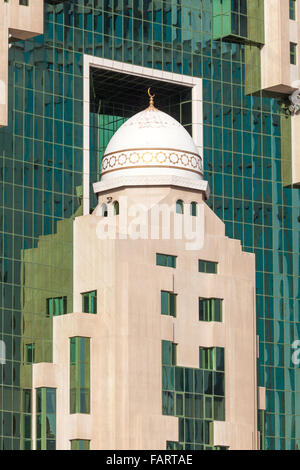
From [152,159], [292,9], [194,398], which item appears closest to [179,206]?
[152,159]

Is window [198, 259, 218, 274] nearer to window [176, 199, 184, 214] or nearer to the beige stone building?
the beige stone building

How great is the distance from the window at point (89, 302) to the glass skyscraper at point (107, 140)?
87 centimetres

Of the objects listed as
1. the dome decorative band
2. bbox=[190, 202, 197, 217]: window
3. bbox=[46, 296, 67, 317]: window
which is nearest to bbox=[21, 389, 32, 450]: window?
bbox=[46, 296, 67, 317]: window

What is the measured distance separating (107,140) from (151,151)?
1045 centimetres

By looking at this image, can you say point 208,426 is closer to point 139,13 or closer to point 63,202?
point 63,202

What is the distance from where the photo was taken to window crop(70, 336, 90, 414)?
94.2m

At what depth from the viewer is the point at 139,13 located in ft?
348

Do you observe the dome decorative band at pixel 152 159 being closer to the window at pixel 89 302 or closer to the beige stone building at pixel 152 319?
the beige stone building at pixel 152 319

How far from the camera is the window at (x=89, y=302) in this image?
316 feet

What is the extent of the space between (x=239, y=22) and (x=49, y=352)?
26.0 metres

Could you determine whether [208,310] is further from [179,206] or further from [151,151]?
[151,151]

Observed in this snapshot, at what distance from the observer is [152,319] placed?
9512 centimetres

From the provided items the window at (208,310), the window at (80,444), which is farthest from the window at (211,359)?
the window at (80,444)
